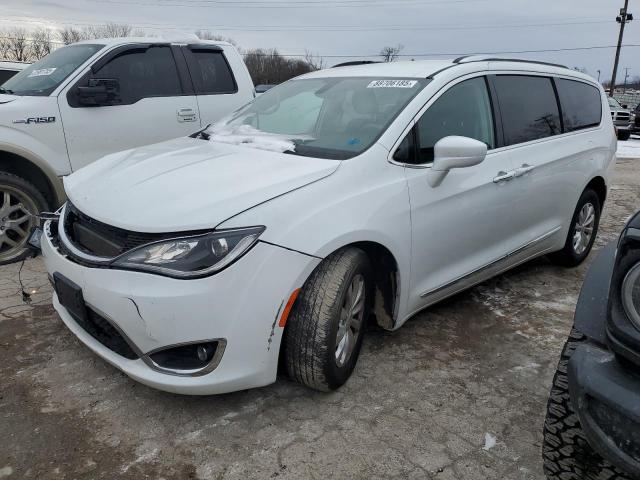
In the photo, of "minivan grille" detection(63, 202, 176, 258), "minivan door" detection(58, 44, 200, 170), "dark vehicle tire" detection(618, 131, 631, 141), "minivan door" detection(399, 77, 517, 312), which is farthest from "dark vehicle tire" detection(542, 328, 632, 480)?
"dark vehicle tire" detection(618, 131, 631, 141)

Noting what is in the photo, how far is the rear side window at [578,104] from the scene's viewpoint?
4.38 m

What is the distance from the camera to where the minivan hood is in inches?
93.5

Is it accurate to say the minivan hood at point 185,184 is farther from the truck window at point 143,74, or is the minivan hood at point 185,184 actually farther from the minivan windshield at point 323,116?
the truck window at point 143,74

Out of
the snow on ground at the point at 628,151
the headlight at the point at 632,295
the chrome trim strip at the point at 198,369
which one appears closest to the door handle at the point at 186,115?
the chrome trim strip at the point at 198,369

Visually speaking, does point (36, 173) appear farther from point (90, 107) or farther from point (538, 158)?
point (538, 158)

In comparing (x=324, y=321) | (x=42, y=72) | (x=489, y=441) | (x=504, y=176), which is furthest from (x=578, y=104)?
(x=42, y=72)

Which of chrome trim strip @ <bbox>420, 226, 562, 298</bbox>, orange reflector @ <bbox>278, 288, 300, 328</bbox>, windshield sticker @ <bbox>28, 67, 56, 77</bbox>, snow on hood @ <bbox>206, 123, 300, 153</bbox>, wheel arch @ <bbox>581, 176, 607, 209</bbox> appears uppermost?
windshield sticker @ <bbox>28, 67, 56, 77</bbox>

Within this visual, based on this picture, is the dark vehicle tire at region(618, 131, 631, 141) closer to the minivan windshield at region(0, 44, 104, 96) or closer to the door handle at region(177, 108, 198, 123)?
the door handle at region(177, 108, 198, 123)

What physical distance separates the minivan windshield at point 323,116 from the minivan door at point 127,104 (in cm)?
152

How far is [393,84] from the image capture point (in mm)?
3352

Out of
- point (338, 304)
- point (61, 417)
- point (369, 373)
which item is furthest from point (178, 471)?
point (369, 373)

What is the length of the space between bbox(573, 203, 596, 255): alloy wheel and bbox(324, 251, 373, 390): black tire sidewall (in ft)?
8.49

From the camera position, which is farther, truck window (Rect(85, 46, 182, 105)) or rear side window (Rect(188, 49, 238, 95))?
rear side window (Rect(188, 49, 238, 95))

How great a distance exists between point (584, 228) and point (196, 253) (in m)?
3.81
